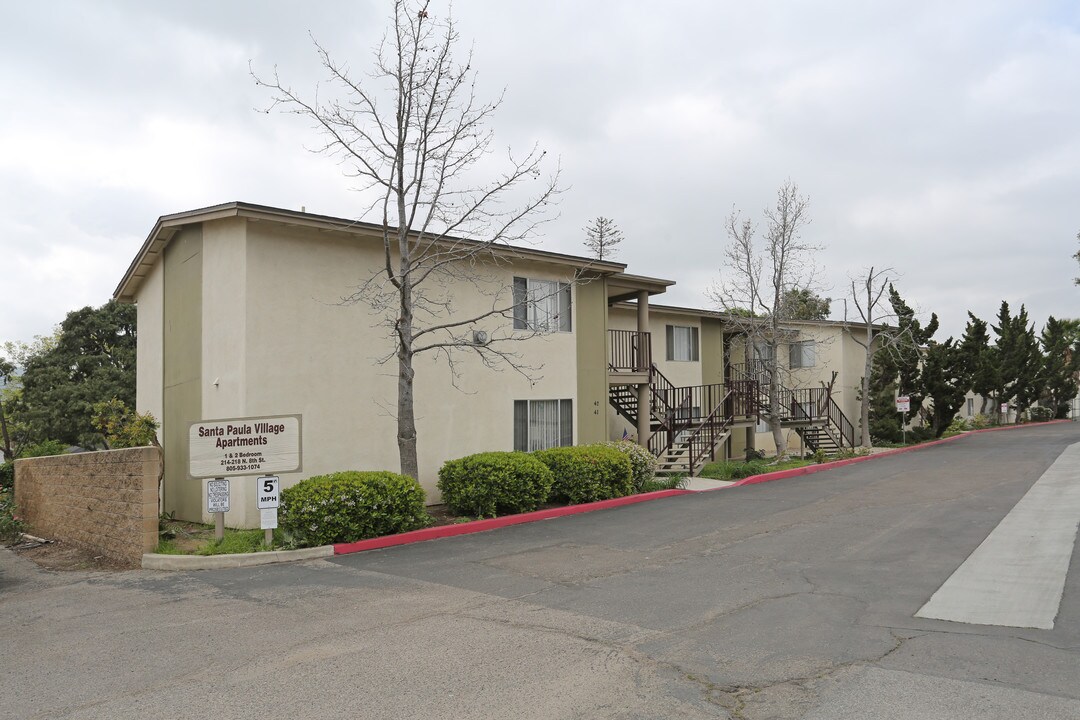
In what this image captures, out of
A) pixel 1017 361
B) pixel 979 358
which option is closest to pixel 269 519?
pixel 979 358

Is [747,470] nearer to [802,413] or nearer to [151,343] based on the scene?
[802,413]

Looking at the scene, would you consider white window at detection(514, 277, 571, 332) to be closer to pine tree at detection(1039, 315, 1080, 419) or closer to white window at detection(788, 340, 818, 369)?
white window at detection(788, 340, 818, 369)

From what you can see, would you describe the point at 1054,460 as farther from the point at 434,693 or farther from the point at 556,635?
the point at 434,693

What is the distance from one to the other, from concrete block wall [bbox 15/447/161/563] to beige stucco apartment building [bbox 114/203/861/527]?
1956mm

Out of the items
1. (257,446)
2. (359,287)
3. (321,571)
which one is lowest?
(321,571)

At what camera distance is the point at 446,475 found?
13961mm

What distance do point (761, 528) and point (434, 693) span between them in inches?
318

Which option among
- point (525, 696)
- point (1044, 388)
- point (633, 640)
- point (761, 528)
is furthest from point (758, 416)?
point (1044, 388)

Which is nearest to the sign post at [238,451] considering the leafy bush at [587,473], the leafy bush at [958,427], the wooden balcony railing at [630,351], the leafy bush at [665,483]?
the leafy bush at [587,473]

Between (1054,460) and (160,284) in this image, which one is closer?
(160,284)

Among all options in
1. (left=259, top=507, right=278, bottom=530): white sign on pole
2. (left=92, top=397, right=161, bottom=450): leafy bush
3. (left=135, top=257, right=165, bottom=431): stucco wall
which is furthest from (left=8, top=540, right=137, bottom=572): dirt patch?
(left=135, top=257, right=165, bottom=431): stucco wall

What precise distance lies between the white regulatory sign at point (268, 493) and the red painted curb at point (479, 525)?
108 cm

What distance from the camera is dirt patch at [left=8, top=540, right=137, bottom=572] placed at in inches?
432

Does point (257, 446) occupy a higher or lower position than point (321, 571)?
higher
